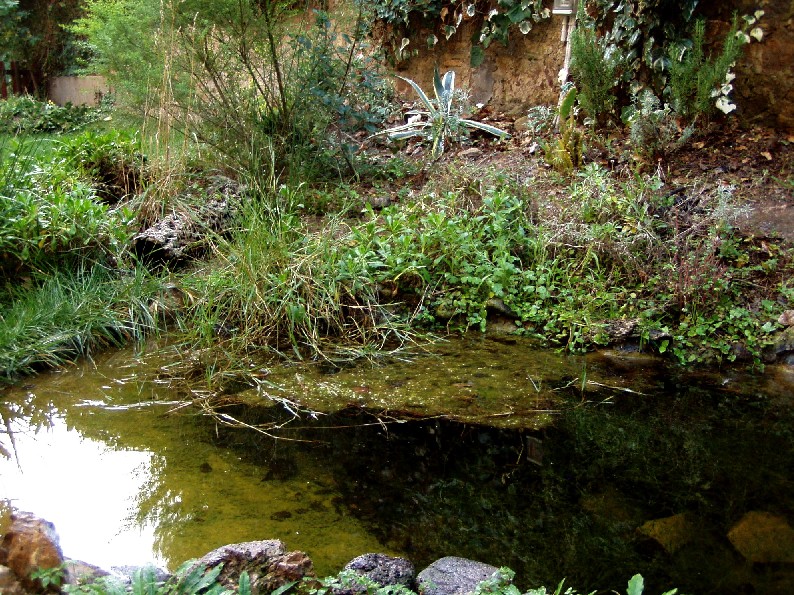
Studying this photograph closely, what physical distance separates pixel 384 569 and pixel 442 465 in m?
0.91

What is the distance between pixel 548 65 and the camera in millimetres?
7387

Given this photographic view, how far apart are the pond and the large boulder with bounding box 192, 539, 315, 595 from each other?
0.29m

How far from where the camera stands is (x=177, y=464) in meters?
3.17

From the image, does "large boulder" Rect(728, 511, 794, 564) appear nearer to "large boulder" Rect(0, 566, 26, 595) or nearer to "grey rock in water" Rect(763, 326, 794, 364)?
"grey rock in water" Rect(763, 326, 794, 364)

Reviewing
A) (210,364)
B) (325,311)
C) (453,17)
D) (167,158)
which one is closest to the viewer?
(210,364)

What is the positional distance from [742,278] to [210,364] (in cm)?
315

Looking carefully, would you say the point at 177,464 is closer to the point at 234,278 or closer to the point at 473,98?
the point at 234,278

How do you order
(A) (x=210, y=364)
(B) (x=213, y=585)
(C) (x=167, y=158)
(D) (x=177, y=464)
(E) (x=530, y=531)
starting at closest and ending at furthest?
(B) (x=213, y=585), (E) (x=530, y=531), (D) (x=177, y=464), (A) (x=210, y=364), (C) (x=167, y=158)

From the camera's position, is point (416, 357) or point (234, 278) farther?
point (234, 278)

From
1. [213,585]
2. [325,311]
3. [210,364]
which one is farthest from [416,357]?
[213,585]

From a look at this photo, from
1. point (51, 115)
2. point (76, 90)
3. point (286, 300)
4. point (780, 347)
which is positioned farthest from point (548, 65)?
point (76, 90)

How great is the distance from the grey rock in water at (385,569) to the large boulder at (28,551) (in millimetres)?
817

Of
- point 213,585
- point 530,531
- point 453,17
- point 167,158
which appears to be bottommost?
point 530,531

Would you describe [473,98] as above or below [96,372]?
above
